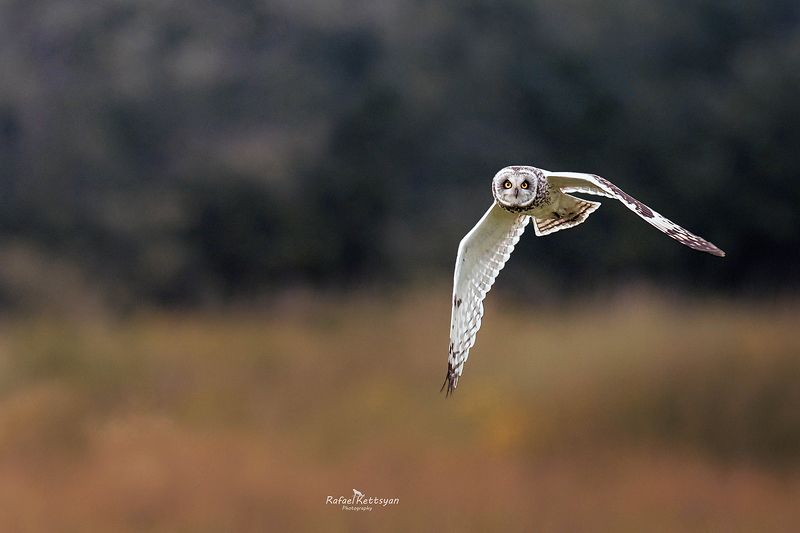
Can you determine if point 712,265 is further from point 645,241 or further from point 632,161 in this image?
point 632,161

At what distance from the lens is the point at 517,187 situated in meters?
3.47

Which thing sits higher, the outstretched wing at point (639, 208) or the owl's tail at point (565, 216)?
the owl's tail at point (565, 216)

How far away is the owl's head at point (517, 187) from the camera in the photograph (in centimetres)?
346

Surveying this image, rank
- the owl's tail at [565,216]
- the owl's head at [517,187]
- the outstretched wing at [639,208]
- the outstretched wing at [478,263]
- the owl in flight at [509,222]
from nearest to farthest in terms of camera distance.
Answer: the outstretched wing at [639,208]
the owl in flight at [509,222]
the owl's head at [517,187]
the owl's tail at [565,216]
the outstretched wing at [478,263]

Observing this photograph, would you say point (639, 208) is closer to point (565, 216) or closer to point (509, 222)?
point (565, 216)

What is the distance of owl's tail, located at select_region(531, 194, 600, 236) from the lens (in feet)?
11.9

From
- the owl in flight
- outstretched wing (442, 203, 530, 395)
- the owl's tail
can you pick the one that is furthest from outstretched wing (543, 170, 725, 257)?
outstretched wing (442, 203, 530, 395)

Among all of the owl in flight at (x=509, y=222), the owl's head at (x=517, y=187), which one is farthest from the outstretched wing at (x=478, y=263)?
the owl's head at (x=517, y=187)

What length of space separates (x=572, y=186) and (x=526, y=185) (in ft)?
0.49

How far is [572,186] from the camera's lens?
3549 millimetres

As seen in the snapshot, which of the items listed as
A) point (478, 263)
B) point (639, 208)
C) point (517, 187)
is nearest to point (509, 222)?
point (478, 263)

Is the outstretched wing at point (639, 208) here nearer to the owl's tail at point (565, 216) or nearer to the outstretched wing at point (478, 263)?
the owl's tail at point (565, 216)

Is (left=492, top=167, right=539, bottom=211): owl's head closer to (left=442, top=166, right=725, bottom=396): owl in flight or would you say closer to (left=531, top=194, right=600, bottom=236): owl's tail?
(left=442, top=166, right=725, bottom=396): owl in flight

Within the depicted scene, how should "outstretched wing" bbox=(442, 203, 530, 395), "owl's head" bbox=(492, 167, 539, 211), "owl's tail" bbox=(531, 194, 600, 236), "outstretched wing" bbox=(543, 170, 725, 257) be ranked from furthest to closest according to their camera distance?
"outstretched wing" bbox=(442, 203, 530, 395)
"owl's tail" bbox=(531, 194, 600, 236)
"owl's head" bbox=(492, 167, 539, 211)
"outstretched wing" bbox=(543, 170, 725, 257)
